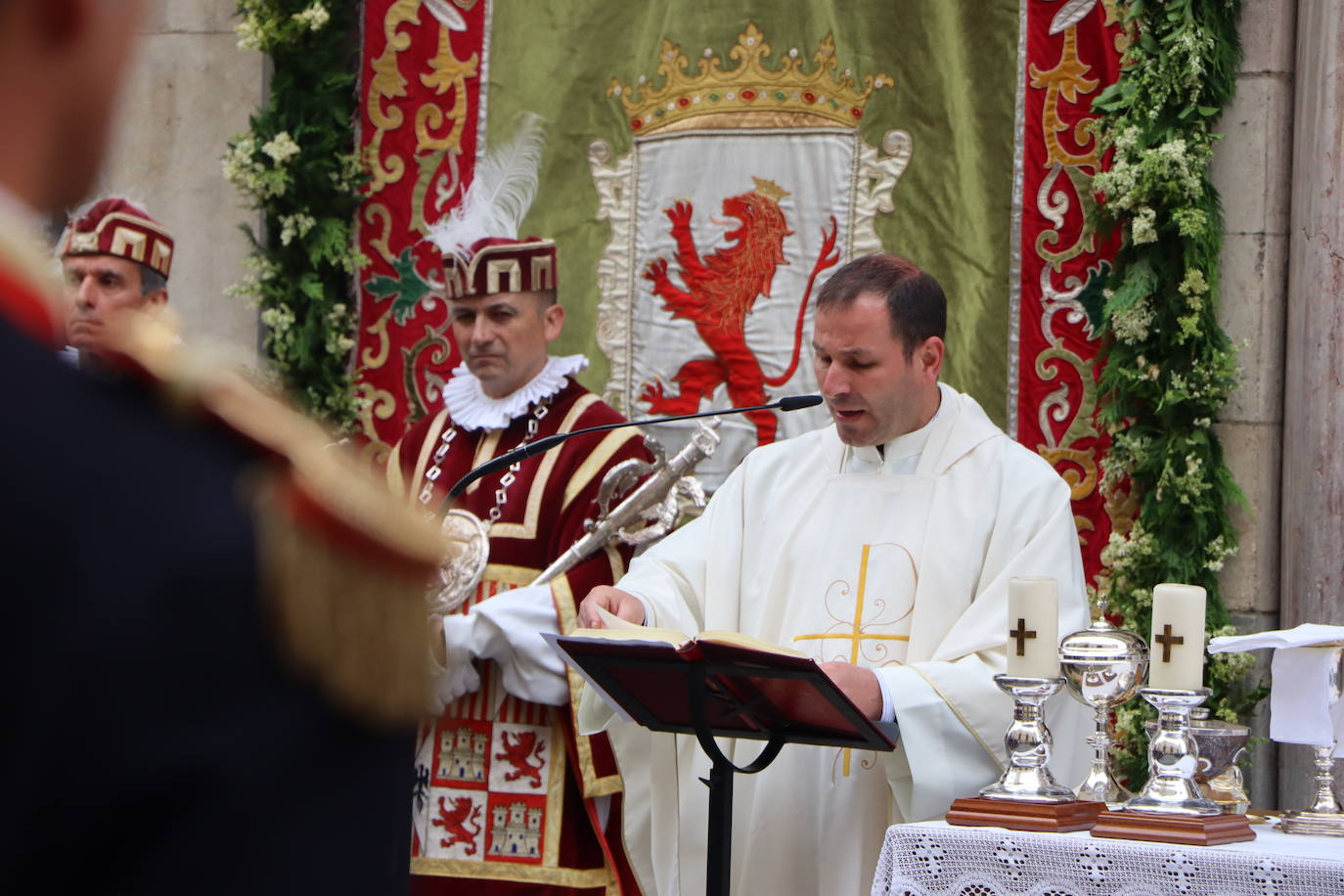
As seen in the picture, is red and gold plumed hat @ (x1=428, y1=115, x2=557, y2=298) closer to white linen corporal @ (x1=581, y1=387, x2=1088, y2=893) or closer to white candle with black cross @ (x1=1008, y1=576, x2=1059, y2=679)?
white linen corporal @ (x1=581, y1=387, x2=1088, y2=893)

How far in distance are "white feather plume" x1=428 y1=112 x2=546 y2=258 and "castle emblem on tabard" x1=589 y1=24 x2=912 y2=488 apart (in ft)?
1.72

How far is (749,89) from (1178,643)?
11.0 ft

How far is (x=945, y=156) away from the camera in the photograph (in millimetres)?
6008

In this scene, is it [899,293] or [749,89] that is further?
[749,89]

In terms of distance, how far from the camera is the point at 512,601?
4.87 m

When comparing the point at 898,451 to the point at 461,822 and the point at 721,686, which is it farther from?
the point at 461,822

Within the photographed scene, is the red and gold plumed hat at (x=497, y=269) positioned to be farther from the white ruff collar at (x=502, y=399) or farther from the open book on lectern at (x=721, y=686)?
the open book on lectern at (x=721, y=686)

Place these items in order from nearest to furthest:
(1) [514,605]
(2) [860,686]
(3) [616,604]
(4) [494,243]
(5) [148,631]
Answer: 1. (5) [148,631]
2. (2) [860,686]
3. (3) [616,604]
4. (1) [514,605]
5. (4) [494,243]

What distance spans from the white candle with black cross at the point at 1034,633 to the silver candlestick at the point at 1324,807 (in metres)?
0.58

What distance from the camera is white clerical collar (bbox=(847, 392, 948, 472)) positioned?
446 cm

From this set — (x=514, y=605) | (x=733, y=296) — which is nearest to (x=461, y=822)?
(x=514, y=605)

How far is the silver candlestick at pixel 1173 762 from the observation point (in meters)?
3.38

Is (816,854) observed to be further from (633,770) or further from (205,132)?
(205,132)

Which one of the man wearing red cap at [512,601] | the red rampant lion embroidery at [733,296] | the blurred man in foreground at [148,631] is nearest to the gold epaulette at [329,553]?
the blurred man in foreground at [148,631]
